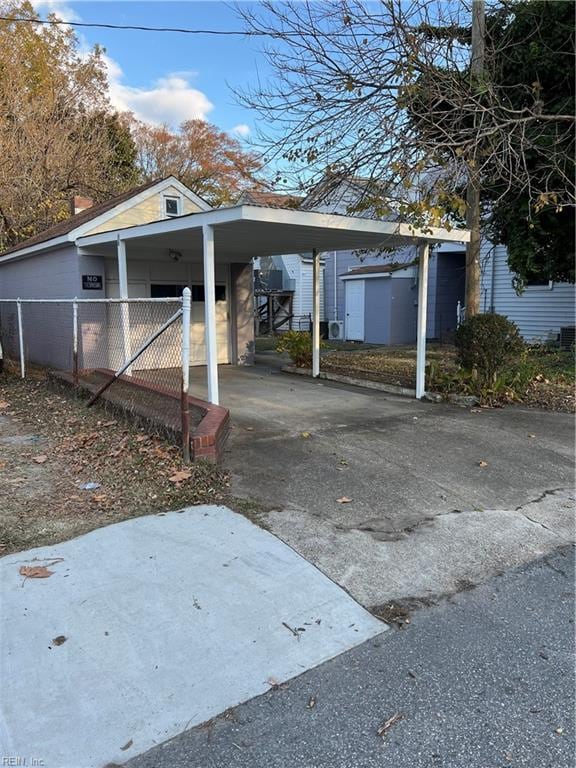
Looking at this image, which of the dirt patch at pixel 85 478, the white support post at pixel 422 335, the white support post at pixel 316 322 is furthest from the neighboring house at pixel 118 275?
the white support post at pixel 422 335

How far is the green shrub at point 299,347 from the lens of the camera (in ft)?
39.1

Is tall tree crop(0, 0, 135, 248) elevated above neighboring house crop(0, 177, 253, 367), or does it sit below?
above

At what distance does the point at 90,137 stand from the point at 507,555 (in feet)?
66.0

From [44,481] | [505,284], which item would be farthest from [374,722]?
[505,284]

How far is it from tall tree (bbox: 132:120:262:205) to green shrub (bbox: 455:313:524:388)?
20.6 meters

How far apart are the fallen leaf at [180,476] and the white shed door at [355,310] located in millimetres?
15615

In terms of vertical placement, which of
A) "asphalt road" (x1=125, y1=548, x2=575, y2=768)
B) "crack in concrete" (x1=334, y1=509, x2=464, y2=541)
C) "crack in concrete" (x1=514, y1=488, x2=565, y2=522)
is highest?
"crack in concrete" (x1=334, y1=509, x2=464, y2=541)

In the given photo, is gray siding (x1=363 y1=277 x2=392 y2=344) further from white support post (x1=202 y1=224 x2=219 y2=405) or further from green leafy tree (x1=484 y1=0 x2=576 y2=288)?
white support post (x1=202 y1=224 x2=219 y2=405)

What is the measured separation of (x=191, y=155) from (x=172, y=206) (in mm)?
17393

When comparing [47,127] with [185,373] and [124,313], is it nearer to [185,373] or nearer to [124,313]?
[124,313]

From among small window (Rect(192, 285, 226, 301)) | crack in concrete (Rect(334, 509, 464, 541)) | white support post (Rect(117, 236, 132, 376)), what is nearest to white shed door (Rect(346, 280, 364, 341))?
small window (Rect(192, 285, 226, 301))

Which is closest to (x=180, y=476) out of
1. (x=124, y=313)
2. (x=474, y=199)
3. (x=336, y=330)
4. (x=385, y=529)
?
(x=385, y=529)

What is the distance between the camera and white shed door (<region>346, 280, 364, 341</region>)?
19781 mm

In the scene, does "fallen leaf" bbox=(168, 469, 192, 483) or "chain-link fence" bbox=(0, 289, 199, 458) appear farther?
"chain-link fence" bbox=(0, 289, 199, 458)
